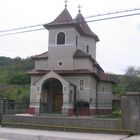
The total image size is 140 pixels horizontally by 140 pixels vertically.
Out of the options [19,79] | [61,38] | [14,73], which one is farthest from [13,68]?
[61,38]

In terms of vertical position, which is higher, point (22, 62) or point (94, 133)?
point (22, 62)

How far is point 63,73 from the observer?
43.1m

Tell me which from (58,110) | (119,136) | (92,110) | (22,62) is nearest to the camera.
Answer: (119,136)

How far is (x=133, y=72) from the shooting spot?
194 feet

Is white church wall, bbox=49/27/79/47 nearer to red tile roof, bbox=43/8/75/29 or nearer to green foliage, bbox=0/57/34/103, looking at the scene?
red tile roof, bbox=43/8/75/29

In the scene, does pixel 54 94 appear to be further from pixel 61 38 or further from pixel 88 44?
pixel 88 44

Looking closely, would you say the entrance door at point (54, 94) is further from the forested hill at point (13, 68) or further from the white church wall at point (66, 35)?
the forested hill at point (13, 68)

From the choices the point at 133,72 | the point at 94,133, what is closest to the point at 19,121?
the point at 94,133

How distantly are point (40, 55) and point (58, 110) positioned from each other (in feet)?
24.4

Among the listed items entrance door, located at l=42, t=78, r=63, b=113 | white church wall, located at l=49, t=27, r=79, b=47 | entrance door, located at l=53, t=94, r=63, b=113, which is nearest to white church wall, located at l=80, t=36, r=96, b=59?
white church wall, located at l=49, t=27, r=79, b=47

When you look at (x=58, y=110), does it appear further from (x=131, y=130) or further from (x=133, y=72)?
(x=131, y=130)

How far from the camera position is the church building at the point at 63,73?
137ft

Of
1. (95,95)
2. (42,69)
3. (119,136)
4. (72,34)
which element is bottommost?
(119,136)

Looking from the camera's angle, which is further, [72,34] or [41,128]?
[72,34]
